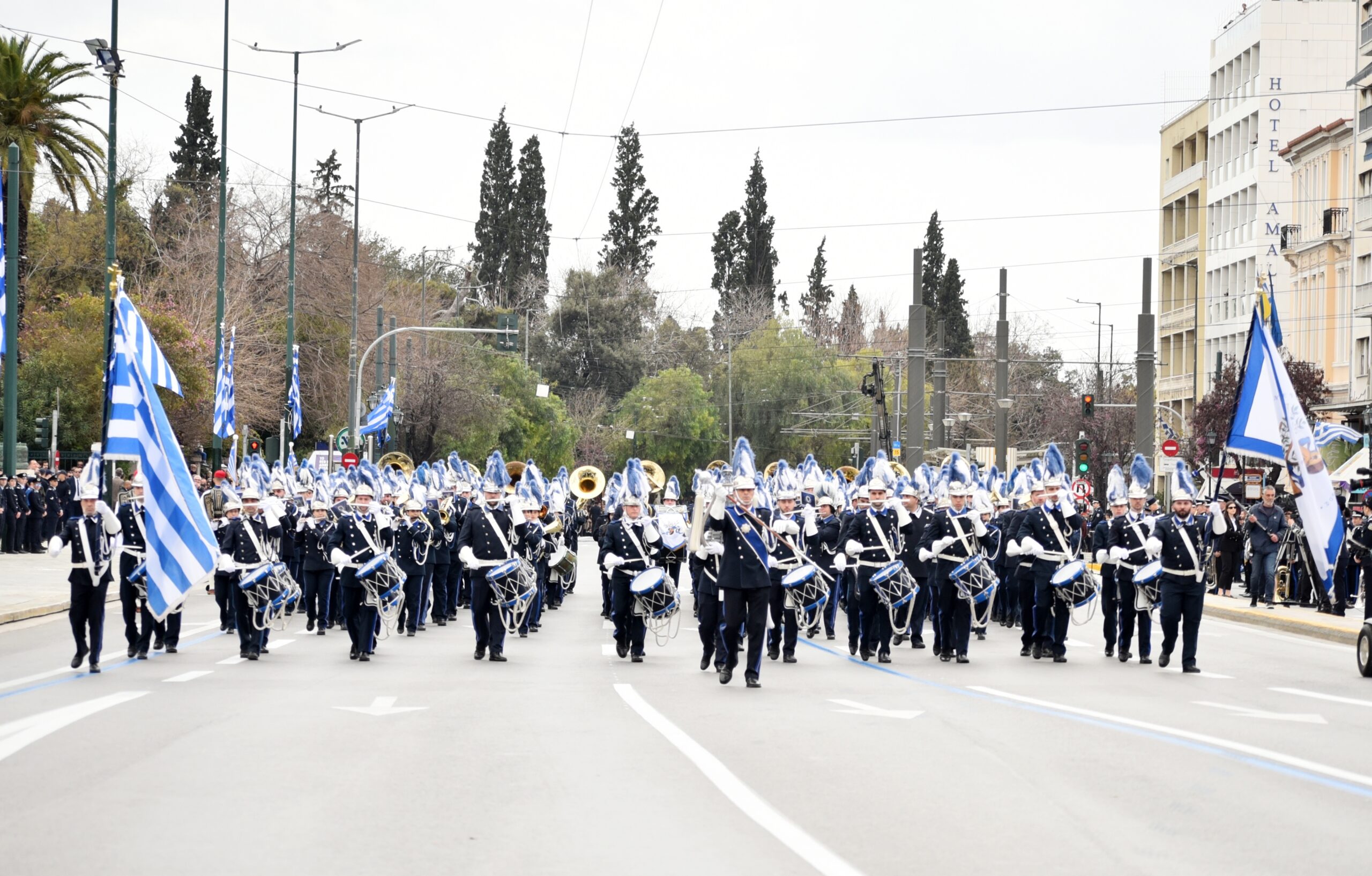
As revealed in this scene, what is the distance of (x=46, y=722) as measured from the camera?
40.1 ft

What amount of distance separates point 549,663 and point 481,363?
58.2m

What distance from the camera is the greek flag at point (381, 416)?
49281 mm

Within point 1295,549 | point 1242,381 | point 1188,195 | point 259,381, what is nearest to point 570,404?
point 1188,195

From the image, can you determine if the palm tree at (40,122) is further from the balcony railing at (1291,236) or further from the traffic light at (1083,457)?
the balcony railing at (1291,236)

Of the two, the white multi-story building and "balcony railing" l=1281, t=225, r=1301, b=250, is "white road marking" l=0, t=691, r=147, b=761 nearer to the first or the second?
"balcony railing" l=1281, t=225, r=1301, b=250

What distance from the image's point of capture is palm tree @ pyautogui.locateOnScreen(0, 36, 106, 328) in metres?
41.0

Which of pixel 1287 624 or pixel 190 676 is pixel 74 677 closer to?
pixel 190 676

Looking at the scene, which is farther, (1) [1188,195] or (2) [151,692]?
(1) [1188,195]

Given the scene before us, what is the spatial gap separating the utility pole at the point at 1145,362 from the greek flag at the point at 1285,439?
1955cm

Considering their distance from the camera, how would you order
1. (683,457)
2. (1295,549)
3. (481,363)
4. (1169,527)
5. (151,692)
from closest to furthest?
(151,692) < (1169,527) < (1295,549) < (481,363) < (683,457)

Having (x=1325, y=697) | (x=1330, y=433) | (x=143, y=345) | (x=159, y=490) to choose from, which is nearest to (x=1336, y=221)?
(x=1330, y=433)

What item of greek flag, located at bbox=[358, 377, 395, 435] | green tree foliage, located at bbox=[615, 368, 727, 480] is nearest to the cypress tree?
green tree foliage, located at bbox=[615, 368, 727, 480]

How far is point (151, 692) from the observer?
14.4 meters

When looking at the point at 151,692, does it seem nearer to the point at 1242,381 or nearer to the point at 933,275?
the point at 1242,381
